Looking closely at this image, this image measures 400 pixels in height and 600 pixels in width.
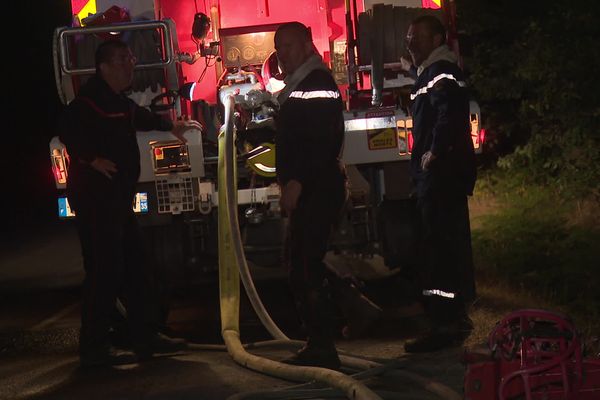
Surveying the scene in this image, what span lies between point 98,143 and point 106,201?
0.36 meters

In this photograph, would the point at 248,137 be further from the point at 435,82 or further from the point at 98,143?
the point at 435,82

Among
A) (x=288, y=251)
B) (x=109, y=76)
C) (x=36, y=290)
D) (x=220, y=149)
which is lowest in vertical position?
(x=36, y=290)

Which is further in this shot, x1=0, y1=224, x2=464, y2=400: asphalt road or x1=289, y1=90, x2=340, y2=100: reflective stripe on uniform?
x1=289, y1=90, x2=340, y2=100: reflective stripe on uniform

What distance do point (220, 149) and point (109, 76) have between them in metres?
0.85

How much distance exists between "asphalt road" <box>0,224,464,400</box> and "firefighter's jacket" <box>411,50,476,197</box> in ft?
3.35

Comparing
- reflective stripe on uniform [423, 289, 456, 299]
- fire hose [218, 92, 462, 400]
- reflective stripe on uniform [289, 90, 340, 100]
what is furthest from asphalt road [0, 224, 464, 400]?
reflective stripe on uniform [289, 90, 340, 100]

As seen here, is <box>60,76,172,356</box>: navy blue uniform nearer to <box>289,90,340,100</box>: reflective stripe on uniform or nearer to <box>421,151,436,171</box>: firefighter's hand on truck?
<box>289,90,340,100</box>: reflective stripe on uniform

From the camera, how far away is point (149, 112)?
7516mm

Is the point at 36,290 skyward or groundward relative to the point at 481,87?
groundward

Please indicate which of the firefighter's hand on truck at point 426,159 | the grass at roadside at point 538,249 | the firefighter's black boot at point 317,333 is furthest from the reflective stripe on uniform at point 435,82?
the grass at roadside at point 538,249

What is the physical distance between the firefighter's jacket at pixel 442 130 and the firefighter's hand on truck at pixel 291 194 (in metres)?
0.93

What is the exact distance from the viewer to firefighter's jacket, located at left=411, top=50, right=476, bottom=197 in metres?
6.75

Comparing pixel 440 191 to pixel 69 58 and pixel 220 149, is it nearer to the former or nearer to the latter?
pixel 220 149

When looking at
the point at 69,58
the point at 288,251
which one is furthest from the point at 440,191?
the point at 69,58
